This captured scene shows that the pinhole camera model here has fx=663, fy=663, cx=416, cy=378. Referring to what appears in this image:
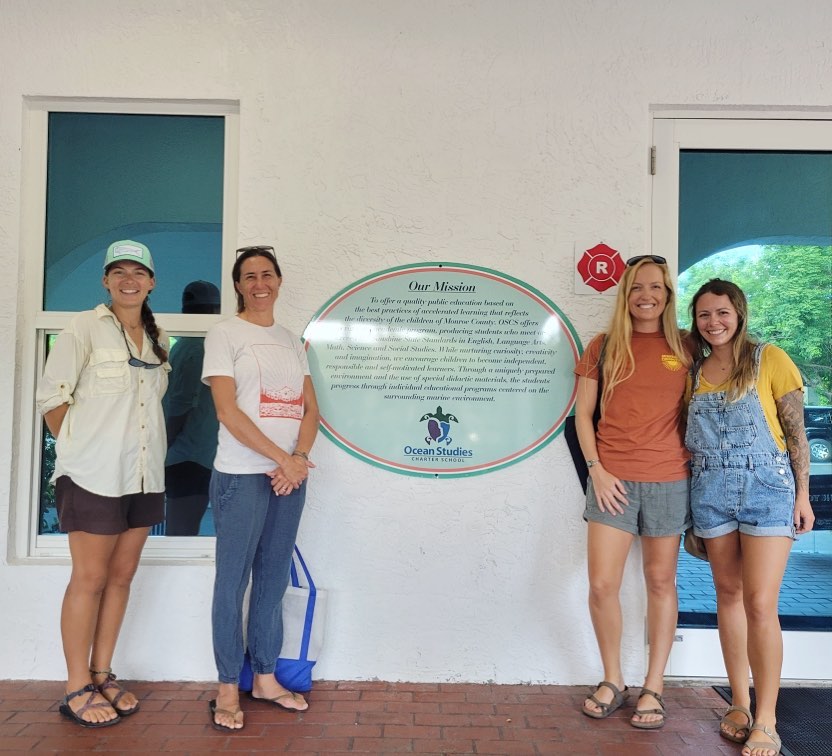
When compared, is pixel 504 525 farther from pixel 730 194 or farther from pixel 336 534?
pixel 730 194

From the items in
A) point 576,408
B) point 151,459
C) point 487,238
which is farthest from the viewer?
point 487,238

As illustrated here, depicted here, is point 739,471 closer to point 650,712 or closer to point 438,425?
point 650,712

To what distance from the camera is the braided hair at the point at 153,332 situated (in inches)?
106

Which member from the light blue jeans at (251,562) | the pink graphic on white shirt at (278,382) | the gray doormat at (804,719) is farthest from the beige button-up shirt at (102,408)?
the gray doormat at (804,719)

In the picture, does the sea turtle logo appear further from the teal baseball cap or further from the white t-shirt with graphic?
the teal baseball cap

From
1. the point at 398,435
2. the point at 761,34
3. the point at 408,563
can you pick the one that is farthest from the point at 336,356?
the point at 761,34

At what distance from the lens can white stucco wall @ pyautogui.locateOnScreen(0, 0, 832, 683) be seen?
3025mm

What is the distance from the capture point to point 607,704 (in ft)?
8.86

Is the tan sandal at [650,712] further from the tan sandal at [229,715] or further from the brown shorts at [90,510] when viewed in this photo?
the brown shorts at [90,510]

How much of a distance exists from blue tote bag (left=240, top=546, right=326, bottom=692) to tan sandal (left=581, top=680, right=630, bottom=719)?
1161 mm

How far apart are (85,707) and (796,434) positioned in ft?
9.48

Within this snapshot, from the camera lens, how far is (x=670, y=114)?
3.09 m

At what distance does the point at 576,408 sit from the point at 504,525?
2.08ft

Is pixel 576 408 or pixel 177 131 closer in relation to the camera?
pixel 576 408
